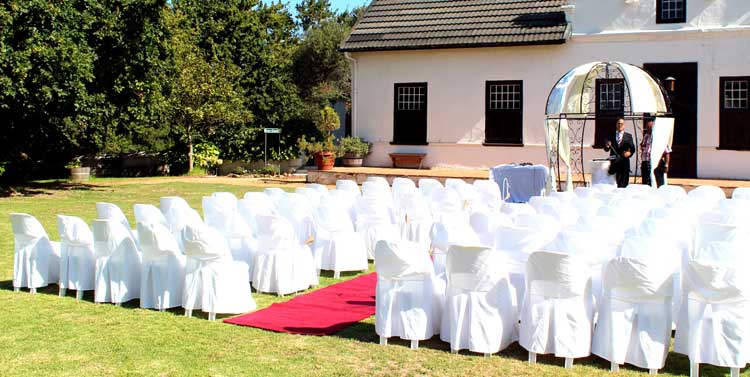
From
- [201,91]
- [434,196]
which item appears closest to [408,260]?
[434,196]

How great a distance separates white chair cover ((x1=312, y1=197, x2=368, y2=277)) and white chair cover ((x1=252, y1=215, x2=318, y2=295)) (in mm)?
1089

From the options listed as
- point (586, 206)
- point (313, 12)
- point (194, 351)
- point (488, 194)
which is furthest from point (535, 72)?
point (313, 12)

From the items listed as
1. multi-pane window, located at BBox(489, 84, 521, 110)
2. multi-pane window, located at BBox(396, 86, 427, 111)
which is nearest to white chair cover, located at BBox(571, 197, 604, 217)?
multi-pane window, located at BBox(489, 84, 521, 110)

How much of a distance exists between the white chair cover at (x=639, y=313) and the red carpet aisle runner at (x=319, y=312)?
2.43 meters

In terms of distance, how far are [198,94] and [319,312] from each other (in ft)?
63.5

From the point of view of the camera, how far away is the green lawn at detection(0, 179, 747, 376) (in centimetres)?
611

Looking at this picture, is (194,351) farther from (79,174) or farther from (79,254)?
(79,174)

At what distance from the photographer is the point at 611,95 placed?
2194cm

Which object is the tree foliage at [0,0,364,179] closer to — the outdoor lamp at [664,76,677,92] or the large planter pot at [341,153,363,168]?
the large planter pot at [341,153,363,168]

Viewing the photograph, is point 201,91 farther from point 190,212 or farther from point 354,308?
point 354,308

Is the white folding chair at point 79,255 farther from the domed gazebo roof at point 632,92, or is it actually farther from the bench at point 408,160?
the bench at point 408,160

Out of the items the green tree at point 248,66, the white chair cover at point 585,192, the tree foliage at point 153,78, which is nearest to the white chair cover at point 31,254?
the white chair cover at point 585,192

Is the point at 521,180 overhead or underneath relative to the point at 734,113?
underneath

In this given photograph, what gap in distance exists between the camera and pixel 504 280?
21.7 feet
